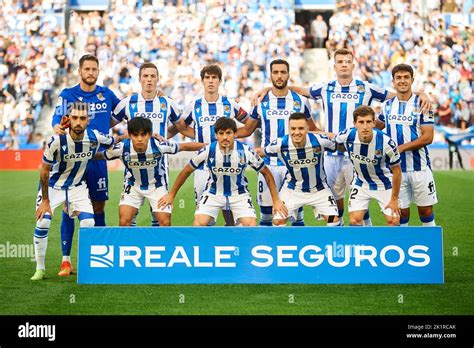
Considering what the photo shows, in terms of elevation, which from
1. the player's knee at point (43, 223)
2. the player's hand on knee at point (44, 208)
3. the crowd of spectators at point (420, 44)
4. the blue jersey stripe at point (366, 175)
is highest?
the crowd of spectators at point (420, 44)

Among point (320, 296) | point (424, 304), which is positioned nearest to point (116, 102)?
point (320, 296)

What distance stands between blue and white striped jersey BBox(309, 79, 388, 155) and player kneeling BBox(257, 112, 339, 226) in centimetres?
56

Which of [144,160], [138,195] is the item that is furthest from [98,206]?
[144,160]

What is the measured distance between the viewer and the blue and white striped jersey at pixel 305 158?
681cm

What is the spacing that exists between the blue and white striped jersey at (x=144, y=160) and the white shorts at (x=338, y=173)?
1.38 m

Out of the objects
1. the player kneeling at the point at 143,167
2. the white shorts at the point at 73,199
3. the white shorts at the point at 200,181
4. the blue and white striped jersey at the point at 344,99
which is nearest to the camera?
the white shorts at the point at 73,199

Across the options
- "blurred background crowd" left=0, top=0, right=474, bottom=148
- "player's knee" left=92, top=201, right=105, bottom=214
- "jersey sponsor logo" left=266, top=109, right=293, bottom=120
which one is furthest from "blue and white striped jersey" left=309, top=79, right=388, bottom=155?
"blurred background crowd" left=0, top=0, right=474, bottom=148

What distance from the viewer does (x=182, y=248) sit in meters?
5.95

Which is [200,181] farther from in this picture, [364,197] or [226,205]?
[364,197]

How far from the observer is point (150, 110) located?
7.32 metres

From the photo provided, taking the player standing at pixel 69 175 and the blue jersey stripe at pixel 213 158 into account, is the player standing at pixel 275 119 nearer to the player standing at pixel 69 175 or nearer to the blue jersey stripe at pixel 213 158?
the blue jersey stripe at pixel 213 158

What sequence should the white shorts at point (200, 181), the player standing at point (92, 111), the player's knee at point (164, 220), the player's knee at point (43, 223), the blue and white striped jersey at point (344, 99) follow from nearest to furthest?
the player's knee at point (43, 223) → the player standing at point (92, 111) → the player's knee at point (164, 220) → the blue and white striped jersey at point (344, 99) → the white shorts at point (200, 181)

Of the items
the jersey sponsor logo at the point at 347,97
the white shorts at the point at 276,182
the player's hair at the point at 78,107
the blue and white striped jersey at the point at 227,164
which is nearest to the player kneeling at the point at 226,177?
the blue and white striped jersey at the point at 227,164
